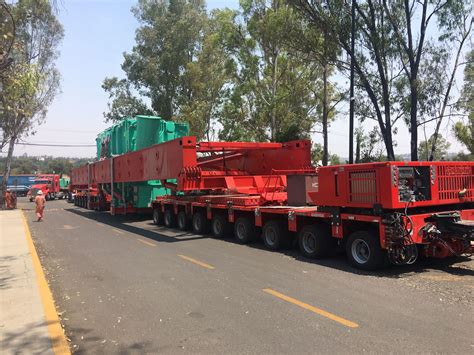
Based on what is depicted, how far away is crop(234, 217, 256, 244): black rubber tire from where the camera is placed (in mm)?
12094

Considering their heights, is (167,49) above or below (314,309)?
above

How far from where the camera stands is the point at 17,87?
656 centimetres

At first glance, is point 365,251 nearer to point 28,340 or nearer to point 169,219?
point 28,340

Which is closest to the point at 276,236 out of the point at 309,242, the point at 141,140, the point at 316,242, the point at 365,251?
the point at 309,242

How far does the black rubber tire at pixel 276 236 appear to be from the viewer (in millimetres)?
10742

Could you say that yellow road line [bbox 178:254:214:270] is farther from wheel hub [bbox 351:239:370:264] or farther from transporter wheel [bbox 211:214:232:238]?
transporter wheel [bbox 211:214:232:238]

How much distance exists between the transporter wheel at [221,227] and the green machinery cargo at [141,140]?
6827 millimetres

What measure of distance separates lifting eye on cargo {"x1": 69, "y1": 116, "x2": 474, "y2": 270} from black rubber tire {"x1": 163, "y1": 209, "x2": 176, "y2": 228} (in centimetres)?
4

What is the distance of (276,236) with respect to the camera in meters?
10.8

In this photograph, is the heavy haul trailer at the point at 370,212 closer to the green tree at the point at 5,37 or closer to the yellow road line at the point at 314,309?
the yellow road line at the point at 314,309

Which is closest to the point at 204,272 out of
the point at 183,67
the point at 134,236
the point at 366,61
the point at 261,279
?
the point at 261,279

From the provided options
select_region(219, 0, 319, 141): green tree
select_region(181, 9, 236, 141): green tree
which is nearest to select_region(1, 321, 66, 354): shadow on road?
select_region(219, 0, 319, 141): green tree

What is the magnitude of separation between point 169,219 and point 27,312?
10.8 m

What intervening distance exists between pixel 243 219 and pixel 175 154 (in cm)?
320
